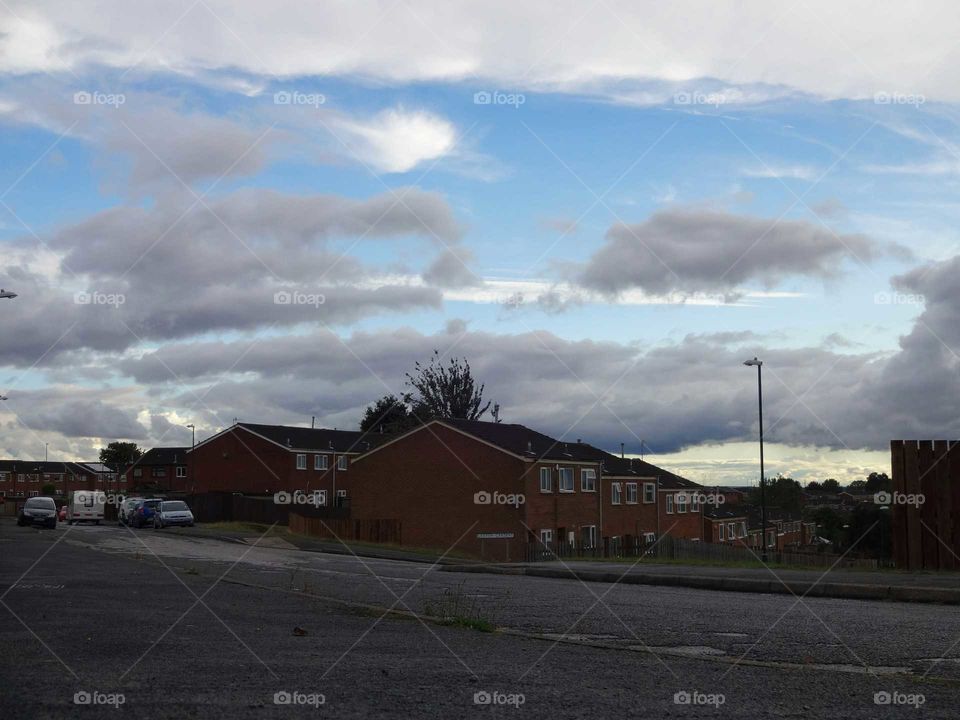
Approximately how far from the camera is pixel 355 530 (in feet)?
170

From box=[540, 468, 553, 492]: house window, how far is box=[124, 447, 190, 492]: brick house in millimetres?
75509

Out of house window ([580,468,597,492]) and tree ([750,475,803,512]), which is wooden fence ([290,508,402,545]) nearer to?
house window ([580,468,597,492])

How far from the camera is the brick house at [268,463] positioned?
8419 cm

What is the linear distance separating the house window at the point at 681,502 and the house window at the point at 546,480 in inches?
790

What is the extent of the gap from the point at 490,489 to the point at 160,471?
81.2 meters

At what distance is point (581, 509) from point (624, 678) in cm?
5227

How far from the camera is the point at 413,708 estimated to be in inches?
252

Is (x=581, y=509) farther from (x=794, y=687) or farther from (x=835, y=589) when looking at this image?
(x=794, y=687)

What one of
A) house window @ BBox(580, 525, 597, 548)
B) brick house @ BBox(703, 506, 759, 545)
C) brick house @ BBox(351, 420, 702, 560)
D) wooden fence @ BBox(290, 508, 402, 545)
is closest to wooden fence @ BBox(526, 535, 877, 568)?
brick house @ BBox(351, 420, 702, 560)

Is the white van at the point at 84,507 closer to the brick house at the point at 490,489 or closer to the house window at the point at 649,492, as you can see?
the brick house at the point at 490,489

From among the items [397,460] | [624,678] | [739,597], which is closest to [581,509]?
[397,460]

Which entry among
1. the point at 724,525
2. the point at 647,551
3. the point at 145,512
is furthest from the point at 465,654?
the point at 724,525

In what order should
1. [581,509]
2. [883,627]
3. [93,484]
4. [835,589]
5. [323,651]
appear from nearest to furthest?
[323,651] → [883,627] → [835,589] → [581,509] → [93,484]

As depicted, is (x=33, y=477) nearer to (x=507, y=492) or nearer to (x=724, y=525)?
(x=724, y=525)
